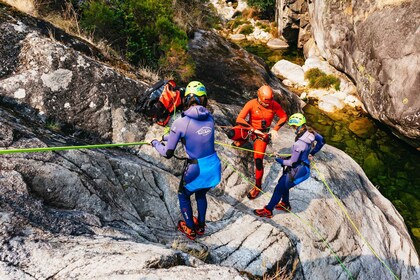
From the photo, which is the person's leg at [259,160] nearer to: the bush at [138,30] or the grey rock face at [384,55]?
the bush at [138,30]

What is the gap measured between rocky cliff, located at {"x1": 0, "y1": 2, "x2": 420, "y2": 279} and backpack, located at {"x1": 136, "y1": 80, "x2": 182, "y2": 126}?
22cm

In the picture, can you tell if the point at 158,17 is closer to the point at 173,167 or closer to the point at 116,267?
the point at 173,167

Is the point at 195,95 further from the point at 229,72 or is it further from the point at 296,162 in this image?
the point at 229,72

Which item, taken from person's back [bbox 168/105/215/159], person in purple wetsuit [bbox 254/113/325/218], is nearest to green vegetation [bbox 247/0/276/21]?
person in purple wetsuit [bbox 254/113/325/218]

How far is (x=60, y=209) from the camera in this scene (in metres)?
4.45

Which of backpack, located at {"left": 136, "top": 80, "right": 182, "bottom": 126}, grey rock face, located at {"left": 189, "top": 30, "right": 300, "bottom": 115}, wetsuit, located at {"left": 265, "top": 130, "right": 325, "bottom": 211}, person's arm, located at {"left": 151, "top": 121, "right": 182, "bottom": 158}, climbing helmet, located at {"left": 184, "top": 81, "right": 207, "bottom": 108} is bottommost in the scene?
grey rock face, located at {"left": 189, "top": 30, "right": 300, "bottom": 115}

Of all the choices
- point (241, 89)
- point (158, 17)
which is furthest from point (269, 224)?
point (158, 17)

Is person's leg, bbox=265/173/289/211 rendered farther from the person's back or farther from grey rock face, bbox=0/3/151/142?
grey rock face, bbox=0/3/151/142

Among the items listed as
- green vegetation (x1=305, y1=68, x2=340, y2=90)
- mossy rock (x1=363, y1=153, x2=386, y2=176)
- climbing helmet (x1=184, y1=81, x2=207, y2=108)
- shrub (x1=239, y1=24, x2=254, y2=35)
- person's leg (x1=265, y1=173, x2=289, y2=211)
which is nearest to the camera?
climbing helmet (x1=184, y1=81, x2=207, y2=108)

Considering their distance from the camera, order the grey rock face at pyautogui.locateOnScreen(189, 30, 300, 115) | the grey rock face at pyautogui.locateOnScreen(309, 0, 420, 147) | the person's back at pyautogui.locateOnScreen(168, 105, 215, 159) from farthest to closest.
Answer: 1. the grey rock face at pyautogui.locateOnScreen(309, 0, 420, 147)
2. the grey rock face at pyautogui.locateOnScreen(189, 30, 300, 115)
3. the person's back at pyautogui.locateOnScreen(168, 105, 215, 159)

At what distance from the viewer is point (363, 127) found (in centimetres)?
1734

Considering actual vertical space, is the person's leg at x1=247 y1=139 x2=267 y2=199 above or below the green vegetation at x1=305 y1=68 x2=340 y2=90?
above

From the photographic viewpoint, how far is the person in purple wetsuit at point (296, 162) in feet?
21.7

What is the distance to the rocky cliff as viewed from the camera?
3479 millimetres
